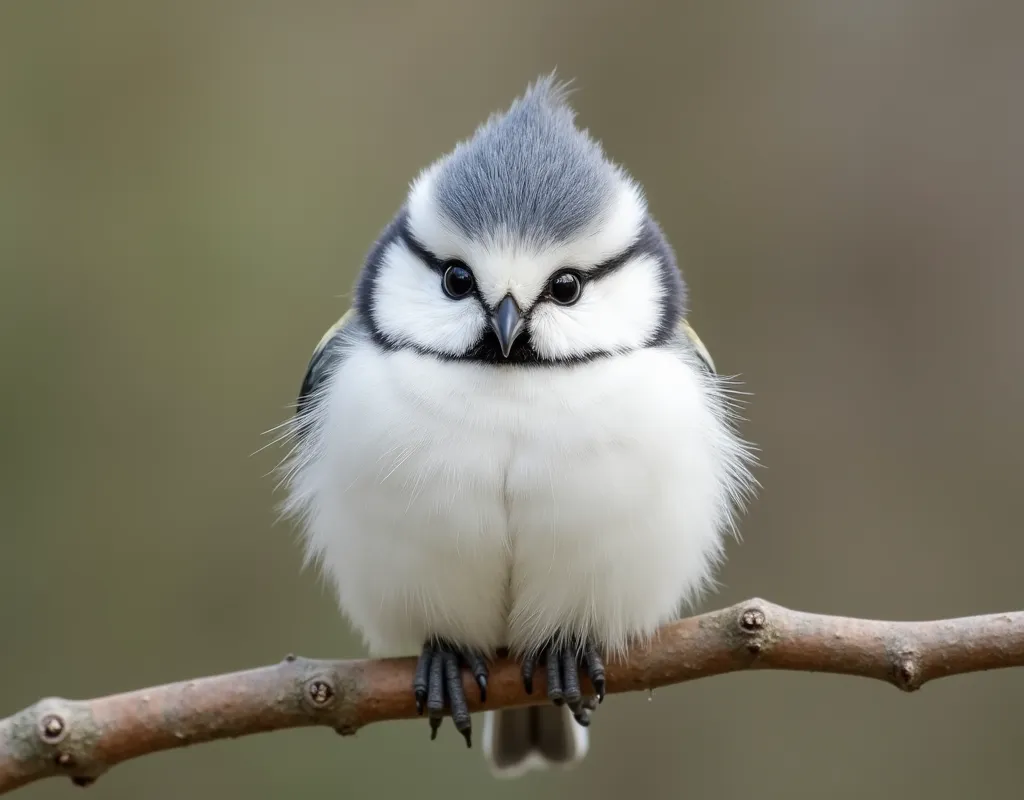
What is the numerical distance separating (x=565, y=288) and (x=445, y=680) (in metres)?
0.94

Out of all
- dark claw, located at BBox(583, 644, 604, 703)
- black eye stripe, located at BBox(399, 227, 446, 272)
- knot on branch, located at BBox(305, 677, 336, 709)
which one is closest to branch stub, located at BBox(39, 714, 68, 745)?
knot on branch, located at BBox(305, 677, 336, 709)

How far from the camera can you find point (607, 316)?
304 centimetres

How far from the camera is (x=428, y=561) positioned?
301cm

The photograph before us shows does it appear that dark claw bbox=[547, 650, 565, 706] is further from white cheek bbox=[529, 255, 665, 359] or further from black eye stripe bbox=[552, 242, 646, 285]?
black eye stripe bbox=[552, 242, 646, 285]

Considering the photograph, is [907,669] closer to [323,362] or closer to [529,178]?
[529,178]

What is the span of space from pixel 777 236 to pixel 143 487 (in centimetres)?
276

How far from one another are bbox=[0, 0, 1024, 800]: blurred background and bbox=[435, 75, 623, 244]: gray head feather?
2.27 m

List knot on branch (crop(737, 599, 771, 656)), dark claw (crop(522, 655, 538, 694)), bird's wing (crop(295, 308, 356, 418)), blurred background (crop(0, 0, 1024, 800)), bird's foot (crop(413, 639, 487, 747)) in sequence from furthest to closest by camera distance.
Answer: blurred background (crop(0, 0, 1024, 800)), bird's wing (crop(295, 308, 356, 418)), dark claw (crop(522, 655, 538, 694)), bird's foot (crop(413, 639, 487, 747)), knot on branch (crop(737, 599, 771, 656))

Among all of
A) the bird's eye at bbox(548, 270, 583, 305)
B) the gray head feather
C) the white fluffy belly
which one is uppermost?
the gray head feather

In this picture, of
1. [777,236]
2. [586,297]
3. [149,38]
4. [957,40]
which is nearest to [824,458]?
[777,236]

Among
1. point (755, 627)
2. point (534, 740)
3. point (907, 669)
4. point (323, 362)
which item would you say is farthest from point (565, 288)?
point (534, 740)

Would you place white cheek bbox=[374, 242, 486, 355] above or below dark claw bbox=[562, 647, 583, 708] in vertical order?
above

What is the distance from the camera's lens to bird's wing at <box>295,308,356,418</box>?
3326 mm

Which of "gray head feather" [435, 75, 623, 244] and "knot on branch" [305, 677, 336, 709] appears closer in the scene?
"knot on branch" [305, 677, 336, 709]
